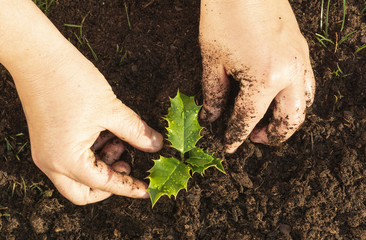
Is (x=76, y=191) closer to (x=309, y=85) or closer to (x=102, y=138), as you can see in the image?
(x=102, y=138)

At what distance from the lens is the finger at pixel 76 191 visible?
2.22 m

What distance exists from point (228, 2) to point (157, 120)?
33.2 inches

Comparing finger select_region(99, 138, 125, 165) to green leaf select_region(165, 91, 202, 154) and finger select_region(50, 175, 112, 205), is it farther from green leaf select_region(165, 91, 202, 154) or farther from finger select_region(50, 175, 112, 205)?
green leaf select_region(165, 91, 202, 154)

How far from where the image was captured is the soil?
7.48 feet

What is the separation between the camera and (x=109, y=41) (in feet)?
8.51

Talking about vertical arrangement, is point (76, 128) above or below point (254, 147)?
above

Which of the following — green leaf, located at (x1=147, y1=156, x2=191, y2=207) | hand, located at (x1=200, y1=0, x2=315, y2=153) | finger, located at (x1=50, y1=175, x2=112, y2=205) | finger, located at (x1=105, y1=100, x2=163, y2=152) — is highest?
hand, located at (x1=200, y1=0, x2=315, y2=153)

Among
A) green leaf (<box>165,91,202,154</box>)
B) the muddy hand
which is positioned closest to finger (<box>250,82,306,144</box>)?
green leaf (<box>165,91,202,154</box>)

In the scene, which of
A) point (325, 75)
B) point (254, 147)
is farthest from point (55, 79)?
point (325, 75)

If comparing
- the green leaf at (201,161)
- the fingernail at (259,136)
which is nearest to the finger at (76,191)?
the green leaf at (201,161)

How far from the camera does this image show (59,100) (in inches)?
81.5

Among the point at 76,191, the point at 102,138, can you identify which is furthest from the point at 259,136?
the point at 76,191

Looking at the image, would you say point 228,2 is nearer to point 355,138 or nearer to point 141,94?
point 141,94

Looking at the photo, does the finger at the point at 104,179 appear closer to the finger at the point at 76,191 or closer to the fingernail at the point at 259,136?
the finger at the point at 76,191
